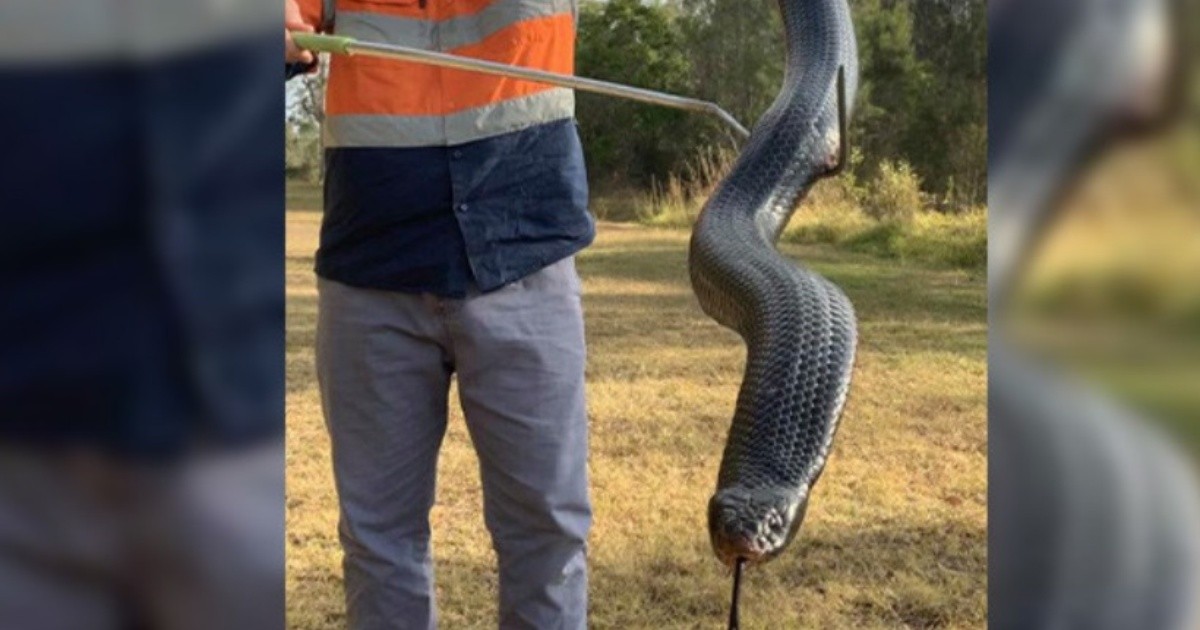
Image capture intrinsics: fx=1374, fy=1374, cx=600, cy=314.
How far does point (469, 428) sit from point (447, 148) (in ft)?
1.09

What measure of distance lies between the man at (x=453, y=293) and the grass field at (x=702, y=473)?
0.63 ft

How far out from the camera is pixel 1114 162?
2.77 feet

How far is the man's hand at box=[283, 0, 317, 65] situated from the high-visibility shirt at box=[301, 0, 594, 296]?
0.09m

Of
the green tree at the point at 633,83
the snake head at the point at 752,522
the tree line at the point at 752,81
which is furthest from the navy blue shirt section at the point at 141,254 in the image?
the green tree at the point at 633,83

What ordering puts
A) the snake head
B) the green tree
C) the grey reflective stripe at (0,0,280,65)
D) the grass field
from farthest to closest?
the green tree
the grass field
the snake head
the grey reflective stripe at (0,0,280,65)

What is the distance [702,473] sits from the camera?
443 centimetres

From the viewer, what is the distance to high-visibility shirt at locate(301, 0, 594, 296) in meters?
1.54

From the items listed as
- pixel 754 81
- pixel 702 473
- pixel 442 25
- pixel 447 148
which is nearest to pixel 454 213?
pixel 447 148

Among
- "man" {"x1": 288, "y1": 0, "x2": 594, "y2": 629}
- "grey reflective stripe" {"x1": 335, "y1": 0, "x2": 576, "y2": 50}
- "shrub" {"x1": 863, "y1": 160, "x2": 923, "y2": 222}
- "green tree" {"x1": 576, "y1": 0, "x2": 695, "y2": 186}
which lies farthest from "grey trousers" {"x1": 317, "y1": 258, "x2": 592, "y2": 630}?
"shrub" {"x1": 863, "y1": 160, "x2": 923, "y2": 222}

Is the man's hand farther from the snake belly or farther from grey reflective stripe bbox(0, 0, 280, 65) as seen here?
the snake belly

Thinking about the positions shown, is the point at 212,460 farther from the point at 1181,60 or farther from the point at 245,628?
the point at 1181,60

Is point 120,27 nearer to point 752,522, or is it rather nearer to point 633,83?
point 752,522

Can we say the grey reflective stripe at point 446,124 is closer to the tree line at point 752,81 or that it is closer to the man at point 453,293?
the man at point 453,293

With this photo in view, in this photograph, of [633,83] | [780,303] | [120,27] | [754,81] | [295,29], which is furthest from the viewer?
[754,81]
